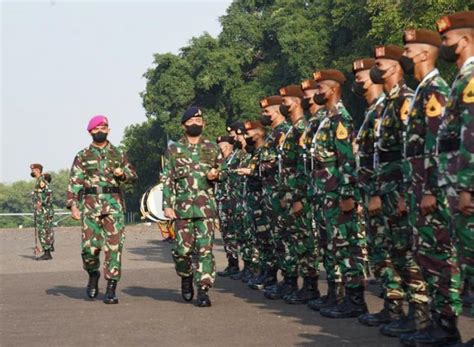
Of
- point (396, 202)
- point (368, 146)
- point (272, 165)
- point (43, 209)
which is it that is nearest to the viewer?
point (396, 202)

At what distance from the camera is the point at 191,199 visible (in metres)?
12.2

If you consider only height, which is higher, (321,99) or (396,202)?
(321,99)

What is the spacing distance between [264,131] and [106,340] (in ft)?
18.0

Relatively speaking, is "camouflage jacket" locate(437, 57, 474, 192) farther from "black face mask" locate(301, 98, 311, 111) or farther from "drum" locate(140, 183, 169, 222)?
"drum" locate(140, 183, 169, 222)

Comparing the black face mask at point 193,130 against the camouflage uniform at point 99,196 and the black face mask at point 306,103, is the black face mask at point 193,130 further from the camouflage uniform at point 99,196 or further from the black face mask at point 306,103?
the black face mask at point 306,103

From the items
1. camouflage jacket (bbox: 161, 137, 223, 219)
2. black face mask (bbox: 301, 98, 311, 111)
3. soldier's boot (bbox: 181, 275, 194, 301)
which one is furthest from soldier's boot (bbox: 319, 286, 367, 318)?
soldier's boot (bbox: 181, 275, 194, 301)

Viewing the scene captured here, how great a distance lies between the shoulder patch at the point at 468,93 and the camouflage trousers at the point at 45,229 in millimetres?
18200

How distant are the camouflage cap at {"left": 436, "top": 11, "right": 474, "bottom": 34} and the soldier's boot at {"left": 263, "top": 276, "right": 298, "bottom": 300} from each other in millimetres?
5600

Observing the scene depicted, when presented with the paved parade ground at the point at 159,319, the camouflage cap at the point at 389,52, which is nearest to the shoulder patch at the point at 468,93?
the camouflage cap at the point at 389,52

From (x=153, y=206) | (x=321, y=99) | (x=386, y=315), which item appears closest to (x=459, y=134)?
(x=386, y=315)

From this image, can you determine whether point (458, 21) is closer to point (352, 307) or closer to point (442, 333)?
point (442, 333)

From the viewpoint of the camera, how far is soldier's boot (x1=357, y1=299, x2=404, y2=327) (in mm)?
9188

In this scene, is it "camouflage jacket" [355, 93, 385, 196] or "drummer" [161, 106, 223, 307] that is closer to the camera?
"camouflage jacket" [355, 93, 385, 196]

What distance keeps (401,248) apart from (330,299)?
2378mm
